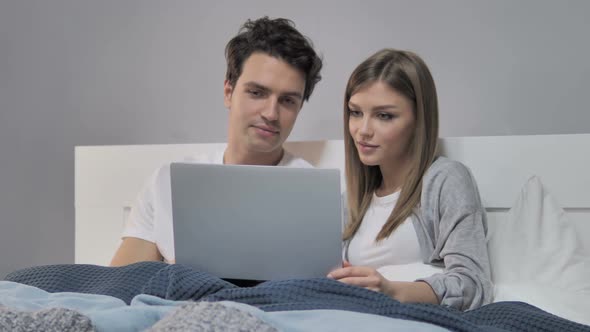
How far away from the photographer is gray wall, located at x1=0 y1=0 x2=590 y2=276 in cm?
196

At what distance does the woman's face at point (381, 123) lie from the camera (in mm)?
1638

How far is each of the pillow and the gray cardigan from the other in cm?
7

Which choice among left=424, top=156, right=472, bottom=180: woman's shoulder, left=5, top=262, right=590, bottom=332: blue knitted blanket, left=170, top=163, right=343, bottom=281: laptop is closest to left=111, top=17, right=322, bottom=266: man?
left=424, top=156, right=472, bottom=180: woman's shoulder

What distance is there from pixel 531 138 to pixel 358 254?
0.56 m

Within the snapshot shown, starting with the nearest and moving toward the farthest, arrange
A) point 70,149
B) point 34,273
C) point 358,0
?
point 34,273 < point 358,0 < point 70,149

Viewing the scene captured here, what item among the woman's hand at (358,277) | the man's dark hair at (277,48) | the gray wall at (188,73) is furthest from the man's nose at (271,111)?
the woman's hand at (358,277)

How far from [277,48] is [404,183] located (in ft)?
1.69

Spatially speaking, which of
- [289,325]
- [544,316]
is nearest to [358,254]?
[544,316]

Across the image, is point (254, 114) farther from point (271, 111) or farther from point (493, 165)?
point (493, 165)

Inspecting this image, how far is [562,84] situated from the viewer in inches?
76.3

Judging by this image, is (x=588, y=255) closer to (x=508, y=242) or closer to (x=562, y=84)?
(x=508, y=242)

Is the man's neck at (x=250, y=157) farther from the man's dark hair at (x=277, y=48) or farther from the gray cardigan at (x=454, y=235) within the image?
the gray cardigan at (x=454, y=235)

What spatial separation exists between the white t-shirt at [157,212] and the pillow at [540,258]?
59 cm

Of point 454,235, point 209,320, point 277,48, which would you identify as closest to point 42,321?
point 209,320
